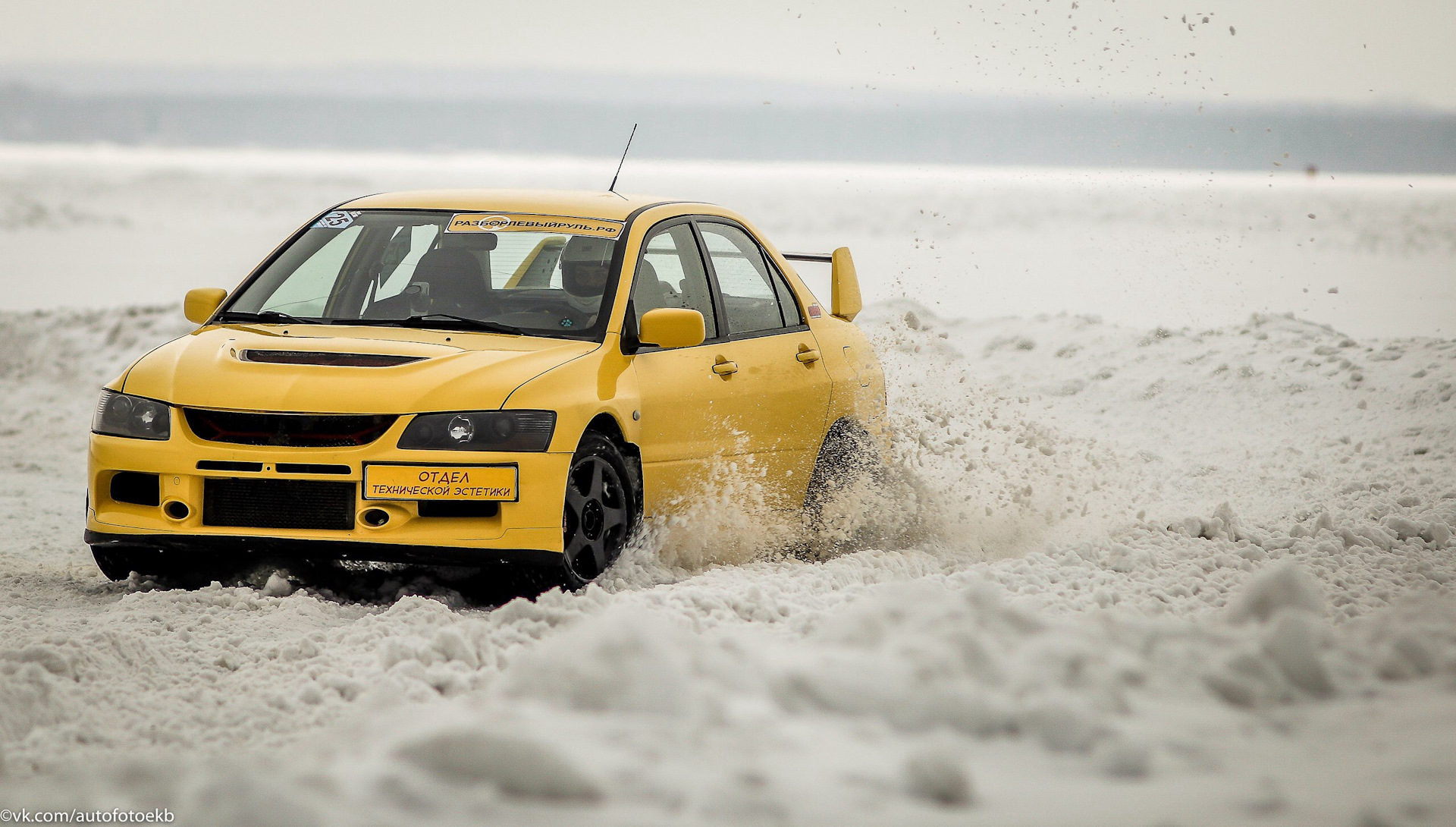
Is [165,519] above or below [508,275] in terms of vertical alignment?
below

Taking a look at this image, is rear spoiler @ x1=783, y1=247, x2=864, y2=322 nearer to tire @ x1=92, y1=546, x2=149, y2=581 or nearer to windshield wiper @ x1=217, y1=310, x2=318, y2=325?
windshield wiper @ x1=217, y1=310, x2=318, y2=325

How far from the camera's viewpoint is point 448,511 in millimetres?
5617

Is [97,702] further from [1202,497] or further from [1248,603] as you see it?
[1202,497]

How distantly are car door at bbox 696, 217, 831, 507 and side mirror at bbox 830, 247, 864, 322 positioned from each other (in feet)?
1.91

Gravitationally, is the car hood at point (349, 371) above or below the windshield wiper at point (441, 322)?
below

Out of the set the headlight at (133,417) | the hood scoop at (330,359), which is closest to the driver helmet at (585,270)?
the hood scoop at (330,359)

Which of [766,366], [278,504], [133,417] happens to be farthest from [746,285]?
[133,417]

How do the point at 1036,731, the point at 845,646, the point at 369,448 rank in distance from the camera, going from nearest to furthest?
the point at 1036,731 < the point at 845,646 < the point at 369,448

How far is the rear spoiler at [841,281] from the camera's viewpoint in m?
8.34

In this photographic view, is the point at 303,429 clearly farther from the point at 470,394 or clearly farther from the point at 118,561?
the point at 118,561

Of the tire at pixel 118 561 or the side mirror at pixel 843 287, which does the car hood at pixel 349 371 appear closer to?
the tire at pixel 118 561

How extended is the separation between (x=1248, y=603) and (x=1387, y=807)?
1.23m

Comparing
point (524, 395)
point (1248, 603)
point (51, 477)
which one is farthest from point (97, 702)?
point (51, 477)

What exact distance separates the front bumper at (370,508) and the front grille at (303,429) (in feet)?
0.12
